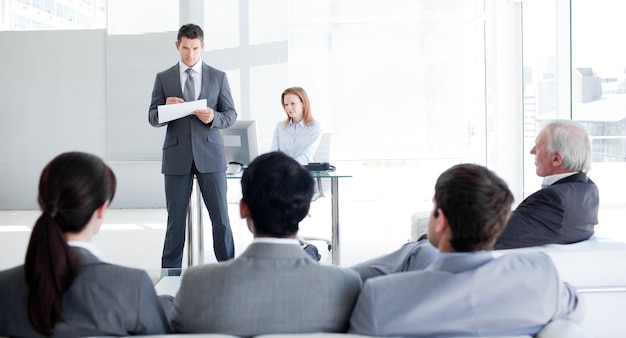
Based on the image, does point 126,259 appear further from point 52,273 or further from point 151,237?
point 52,273

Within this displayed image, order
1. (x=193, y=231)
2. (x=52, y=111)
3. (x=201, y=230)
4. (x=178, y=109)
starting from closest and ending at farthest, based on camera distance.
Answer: (x=178, y=109), (x=193, y=231), (x=201, y=230), (x=52, y=111)

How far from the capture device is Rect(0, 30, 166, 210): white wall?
9.69m

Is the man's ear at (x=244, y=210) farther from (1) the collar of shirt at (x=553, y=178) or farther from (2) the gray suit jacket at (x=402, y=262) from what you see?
(1) the collar of shirt at (x=553, y=178)

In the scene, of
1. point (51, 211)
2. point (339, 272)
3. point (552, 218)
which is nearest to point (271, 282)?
point (339, 272)

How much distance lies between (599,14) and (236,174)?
294 centimetres

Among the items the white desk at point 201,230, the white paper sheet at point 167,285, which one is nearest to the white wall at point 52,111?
the white desk at point 201,230

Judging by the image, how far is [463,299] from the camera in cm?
185

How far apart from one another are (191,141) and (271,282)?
3.21m

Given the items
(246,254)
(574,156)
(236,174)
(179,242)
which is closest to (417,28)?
(236,174)

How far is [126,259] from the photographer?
20.8 ft

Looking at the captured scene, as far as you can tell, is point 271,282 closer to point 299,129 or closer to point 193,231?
point 193,231

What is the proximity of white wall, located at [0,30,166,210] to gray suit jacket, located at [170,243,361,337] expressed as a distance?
804 centimetres

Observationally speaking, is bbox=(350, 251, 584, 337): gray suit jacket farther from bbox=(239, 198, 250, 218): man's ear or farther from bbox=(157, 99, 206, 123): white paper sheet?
bbox=(157, 99, 206, 123): white paper sheet

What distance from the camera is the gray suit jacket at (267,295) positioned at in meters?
1.86
